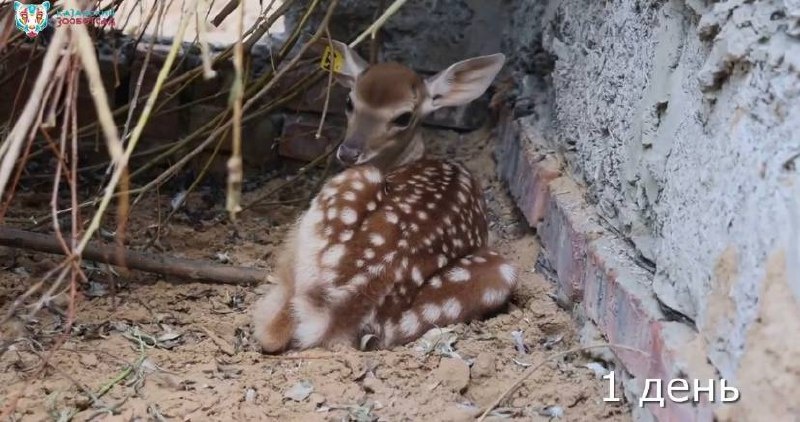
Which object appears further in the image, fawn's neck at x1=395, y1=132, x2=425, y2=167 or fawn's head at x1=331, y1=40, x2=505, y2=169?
fawn's neck at x1=395, y1=132, x2=425, y2=167

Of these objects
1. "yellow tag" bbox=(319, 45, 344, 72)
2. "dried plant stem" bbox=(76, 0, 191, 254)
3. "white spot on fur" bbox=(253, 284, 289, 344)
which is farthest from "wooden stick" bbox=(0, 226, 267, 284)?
"dried plant stem" bbox=(76, 0, 191, 254)

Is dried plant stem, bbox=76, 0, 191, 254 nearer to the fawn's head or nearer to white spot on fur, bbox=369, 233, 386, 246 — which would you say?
white spot on fur, bbox=369, 233, 386, 246

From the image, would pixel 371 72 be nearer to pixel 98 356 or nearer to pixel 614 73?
pixel 614 73

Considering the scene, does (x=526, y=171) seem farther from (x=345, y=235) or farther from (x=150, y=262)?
(x=150, y=262)

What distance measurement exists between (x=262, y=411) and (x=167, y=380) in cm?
32

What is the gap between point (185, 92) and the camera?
15.6ft

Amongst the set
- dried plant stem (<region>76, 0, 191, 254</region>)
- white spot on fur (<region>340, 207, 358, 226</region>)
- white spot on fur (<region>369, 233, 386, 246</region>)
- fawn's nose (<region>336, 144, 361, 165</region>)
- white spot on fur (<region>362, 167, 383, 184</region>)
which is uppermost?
dried plant stem (<region>76, 0, 191, 254</region>)

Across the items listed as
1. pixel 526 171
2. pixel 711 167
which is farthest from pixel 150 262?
pixel 711 167

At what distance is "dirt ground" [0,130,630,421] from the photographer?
2.71 metres

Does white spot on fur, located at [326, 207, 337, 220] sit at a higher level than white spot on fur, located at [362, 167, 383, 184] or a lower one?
lower

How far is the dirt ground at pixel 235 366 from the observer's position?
2715 mm

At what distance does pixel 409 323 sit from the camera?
3273 millimetres

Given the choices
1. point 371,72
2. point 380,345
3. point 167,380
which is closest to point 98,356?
point 167,380

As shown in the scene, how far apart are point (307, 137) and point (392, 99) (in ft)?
2.67
